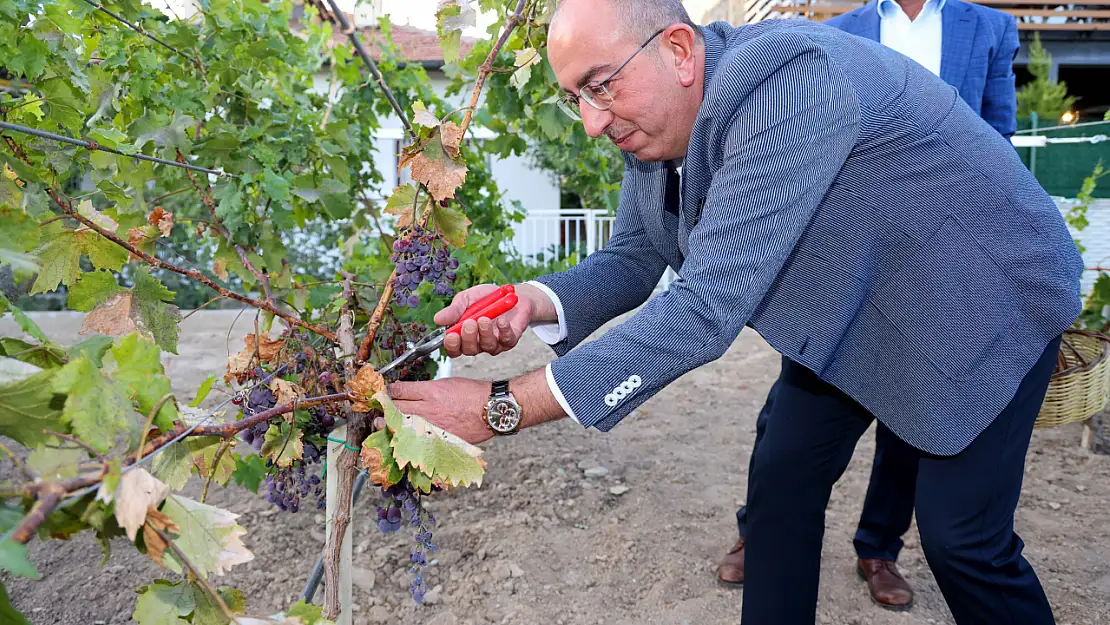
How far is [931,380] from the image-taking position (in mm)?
1759

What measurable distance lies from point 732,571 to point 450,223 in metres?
1.58

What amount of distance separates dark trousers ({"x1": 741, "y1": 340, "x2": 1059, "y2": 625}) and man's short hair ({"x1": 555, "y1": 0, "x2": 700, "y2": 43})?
926 mm

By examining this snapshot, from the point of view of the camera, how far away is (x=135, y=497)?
37.5 inches

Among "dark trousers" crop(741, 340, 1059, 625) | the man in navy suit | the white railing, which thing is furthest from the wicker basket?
the white railing

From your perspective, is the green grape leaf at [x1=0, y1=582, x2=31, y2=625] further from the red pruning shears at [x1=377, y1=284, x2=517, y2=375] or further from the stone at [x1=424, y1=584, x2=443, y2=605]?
the stone at [x1=424, y1=584, x2=443, y2=605]

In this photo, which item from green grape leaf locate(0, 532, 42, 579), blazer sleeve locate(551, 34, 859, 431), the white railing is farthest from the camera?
the white railing

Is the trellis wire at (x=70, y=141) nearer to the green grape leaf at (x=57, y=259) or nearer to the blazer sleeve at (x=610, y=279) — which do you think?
the green grape leaf at (x=57, y=259)

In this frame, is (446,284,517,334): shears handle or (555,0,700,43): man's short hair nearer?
(555,0,700,43): man's short hair

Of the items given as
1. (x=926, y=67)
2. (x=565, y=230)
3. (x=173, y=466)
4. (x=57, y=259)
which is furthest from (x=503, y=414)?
(x=565, y=230)

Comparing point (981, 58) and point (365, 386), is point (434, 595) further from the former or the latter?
point (981, 58)

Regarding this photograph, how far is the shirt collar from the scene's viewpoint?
9.66 ft

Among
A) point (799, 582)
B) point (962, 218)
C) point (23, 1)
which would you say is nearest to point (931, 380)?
point (962, 218)

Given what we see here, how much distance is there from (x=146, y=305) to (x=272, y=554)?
1277 millimetres

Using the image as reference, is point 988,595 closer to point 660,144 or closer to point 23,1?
point 660,144
